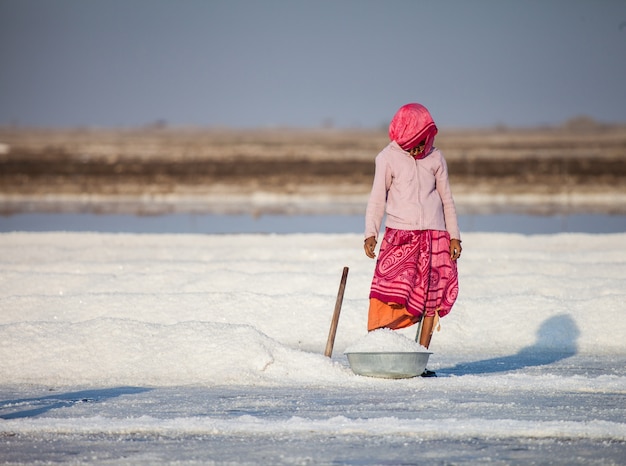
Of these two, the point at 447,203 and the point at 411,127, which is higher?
the point at 411,127

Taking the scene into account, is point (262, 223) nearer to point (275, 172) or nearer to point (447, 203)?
point (275, 172)

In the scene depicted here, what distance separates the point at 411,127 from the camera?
21.0ft

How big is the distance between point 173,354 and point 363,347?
3.71 ft

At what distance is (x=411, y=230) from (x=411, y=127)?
1.71 feet

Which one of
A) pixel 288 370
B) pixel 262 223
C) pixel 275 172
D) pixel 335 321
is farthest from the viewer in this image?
pixel 275 172

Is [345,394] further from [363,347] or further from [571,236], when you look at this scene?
[571,236]

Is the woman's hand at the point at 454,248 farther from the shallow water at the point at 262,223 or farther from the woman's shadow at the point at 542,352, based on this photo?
the shallow water at the point at 262,223

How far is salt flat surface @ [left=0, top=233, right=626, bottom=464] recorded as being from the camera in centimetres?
486

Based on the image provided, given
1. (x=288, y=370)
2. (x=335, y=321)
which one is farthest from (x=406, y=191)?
(x=288, y=370)

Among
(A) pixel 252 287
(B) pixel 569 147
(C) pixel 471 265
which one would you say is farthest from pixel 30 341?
(B) pixel 569 147

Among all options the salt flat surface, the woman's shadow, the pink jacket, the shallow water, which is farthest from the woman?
the shallow water

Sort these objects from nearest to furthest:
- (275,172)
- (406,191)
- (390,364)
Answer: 1. (390,364)
2. (406,191)
3. (275,172)

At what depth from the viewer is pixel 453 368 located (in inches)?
284

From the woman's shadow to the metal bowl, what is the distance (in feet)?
1.81
